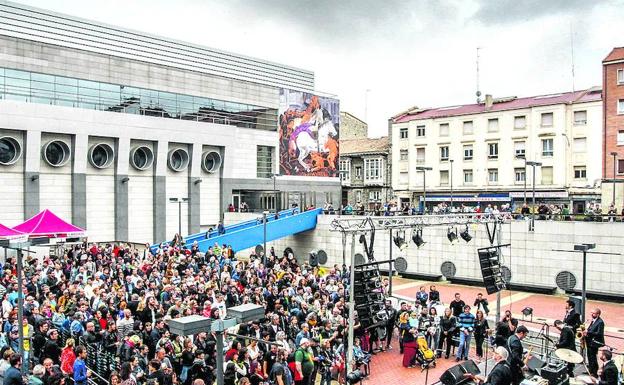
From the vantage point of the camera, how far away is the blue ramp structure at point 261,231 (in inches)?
1271

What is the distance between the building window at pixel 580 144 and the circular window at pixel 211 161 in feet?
98.8

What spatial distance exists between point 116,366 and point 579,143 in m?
44.1

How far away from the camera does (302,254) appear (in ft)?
127

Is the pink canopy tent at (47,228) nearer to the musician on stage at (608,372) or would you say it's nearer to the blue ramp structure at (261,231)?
the blue ramp structure at (261,231)

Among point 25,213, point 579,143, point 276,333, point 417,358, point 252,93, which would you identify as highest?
point 252,93

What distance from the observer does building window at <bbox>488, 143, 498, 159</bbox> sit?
165 feet

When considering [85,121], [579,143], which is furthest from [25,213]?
[579,143]

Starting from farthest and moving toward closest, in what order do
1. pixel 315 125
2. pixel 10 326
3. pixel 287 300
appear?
pixel 315 125 < pixel 287 300 < pixel 10 326

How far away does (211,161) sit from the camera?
43.2m

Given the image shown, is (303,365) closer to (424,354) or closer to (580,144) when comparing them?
(424,354)

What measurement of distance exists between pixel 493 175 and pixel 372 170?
45.6 ft

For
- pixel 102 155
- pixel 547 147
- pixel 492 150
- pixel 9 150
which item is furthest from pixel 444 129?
pixel 9 150

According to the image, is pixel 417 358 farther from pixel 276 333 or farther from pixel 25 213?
pixel 25 213

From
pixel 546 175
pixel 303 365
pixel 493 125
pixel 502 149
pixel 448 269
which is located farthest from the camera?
pixel 493 125
